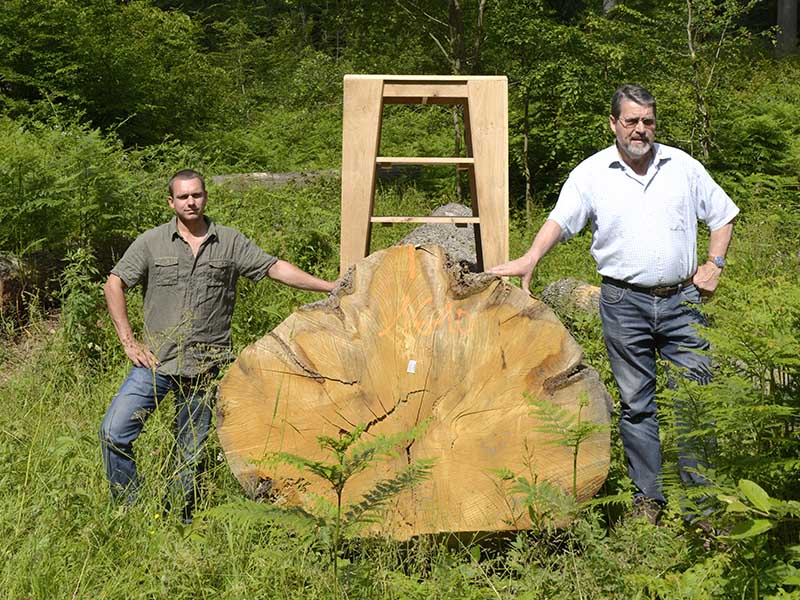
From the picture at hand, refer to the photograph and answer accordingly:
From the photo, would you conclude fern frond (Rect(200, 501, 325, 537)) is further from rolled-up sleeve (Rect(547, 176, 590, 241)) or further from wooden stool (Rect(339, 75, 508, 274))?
wooden stool (Rect(339, 75, 508, 274))

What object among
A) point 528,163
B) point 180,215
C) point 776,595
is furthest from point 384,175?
point 776,595

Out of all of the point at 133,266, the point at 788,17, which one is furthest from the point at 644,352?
the point at 788,17

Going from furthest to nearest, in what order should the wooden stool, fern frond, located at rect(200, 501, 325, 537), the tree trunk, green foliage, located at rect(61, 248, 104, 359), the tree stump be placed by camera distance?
the tree trunk, green foliage, located at rect(61, 248, 104, 359), the wooden stool, the tree stump, fern frond, located at rect(200, 501, 325, 537)

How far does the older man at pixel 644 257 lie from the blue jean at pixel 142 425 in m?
1.41

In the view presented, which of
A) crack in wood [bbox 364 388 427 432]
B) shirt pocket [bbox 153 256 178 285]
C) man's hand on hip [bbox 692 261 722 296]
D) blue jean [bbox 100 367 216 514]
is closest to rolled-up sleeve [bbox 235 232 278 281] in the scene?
shirt pocket [bbox 153 256 178 285]

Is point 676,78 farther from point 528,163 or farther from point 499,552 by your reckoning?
point 499,552

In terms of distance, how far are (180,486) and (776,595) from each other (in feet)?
6.88

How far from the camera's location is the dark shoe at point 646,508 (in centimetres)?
358

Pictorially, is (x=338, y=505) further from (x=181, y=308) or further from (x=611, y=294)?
(x=611, y=294)

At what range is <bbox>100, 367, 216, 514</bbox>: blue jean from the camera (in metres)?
3.39

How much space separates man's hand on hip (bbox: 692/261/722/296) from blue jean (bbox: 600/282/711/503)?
1.3 inches

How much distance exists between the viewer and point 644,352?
12.2 ft

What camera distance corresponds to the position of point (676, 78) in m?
A: 11.0

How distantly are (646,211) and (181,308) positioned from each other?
2.06 metres
